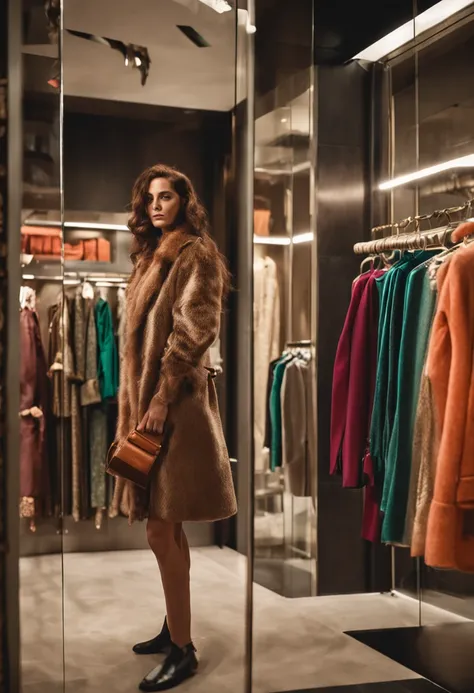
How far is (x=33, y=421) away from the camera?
2553mm

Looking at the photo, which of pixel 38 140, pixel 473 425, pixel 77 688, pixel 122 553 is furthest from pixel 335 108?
pixel 77 688

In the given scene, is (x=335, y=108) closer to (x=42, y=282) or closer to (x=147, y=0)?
(x=147, y=0)

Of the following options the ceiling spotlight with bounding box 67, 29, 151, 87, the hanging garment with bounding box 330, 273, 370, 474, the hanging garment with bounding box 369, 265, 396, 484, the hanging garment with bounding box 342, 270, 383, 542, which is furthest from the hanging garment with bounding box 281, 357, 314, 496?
the ceiling spotlight with bounding box 67, 29, 151, 87

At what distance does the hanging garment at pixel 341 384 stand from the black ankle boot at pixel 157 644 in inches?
33.1

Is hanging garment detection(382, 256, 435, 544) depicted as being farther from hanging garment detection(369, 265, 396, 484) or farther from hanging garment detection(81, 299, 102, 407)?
hanging garment detection(81, 299, 102, 407)

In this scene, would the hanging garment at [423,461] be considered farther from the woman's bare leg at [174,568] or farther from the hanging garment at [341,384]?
the woman's bare leg at [174,568]

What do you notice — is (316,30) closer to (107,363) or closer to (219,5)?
(219,5)

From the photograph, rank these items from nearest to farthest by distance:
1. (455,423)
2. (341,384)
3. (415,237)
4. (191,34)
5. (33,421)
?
(455,423)
(33,421)
(191,34)
(415,237)
(341,384)

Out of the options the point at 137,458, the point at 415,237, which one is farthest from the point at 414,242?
the point at 137,458

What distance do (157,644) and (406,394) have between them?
1060 millimetres

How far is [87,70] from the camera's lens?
8.57 feet

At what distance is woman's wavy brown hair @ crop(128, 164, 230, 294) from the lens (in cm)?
260

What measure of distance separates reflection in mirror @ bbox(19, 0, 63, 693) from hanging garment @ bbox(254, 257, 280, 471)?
2.92ft

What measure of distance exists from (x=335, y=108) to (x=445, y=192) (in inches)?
22.0
